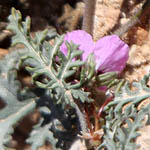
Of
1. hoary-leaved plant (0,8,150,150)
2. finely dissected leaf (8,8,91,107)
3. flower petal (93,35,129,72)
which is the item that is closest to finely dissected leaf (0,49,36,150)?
hoary-leaved plant (0,8,150,150)

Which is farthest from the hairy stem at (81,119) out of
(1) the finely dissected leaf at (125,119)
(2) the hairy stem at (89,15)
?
(2) the hairy stem at (89,15)

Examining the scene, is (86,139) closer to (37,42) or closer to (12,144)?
(37,42)

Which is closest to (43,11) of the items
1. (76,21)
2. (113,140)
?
(76,21)

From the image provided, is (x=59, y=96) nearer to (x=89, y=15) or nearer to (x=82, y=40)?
(x=82, y=40)

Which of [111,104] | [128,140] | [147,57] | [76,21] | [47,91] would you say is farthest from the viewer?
[76,21]

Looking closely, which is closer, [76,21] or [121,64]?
[121,64]

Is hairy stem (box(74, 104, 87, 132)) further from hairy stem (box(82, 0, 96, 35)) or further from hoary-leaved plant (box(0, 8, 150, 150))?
hairy stem (box(82, 0, 96, 35))

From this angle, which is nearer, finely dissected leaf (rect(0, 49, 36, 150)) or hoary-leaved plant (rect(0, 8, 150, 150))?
hoary-leaved plant (rect(0, 8, 150, 150))
